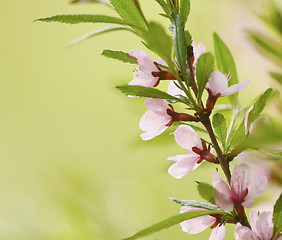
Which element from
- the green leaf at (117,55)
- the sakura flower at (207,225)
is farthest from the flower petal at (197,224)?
the green leaf at (117,55)

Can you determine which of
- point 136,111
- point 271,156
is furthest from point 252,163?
point 136,111

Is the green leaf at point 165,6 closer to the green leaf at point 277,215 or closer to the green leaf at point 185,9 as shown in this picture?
the green leaf at point 185,9

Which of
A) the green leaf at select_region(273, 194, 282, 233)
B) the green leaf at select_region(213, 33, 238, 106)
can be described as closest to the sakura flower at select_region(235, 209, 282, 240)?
the green leaf at select_region(273, 194, 282, 233)

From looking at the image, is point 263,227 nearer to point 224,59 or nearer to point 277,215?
point 277,215

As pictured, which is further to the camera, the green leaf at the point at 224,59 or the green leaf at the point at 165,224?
the green leaf at the point at 224,59

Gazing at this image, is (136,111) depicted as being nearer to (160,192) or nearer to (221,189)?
(221,189)
